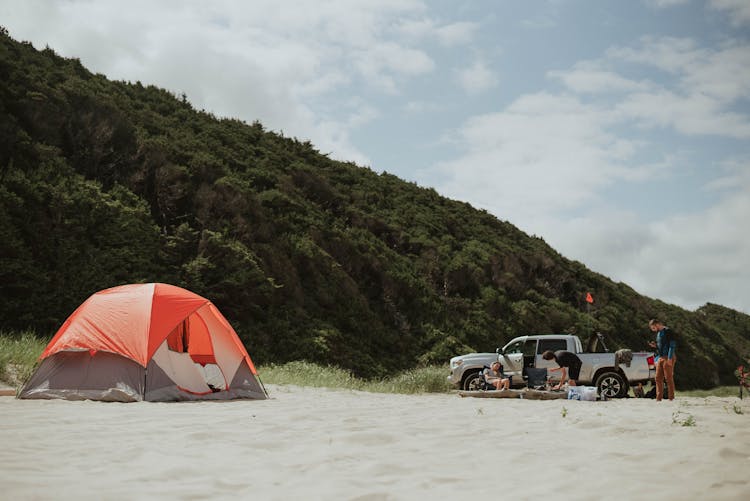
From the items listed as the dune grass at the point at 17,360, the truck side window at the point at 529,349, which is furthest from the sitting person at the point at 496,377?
the dune grass at the point at 17,360

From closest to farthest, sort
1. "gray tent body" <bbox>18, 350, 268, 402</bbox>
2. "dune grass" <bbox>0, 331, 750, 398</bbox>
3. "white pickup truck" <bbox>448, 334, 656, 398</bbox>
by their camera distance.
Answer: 1. "gray tent body" <bbox>18, 350, 268, 402</bbox>
2. "dune grass" <bbox>0, 331, 750, 398</bbox>
3. "white pickup truck" <bbox>448, 334, 656, 398</bbox>

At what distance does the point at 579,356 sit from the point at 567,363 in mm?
1051

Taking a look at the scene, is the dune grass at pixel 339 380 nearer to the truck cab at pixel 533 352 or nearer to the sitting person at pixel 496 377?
the truck cab at pixel 533 352

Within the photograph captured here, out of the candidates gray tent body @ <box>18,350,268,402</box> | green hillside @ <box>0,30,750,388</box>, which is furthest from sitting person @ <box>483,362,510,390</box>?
green hillside @ <box>0,30,750,388</box>

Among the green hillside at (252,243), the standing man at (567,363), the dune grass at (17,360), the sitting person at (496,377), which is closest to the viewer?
the dune grass at (17,360)

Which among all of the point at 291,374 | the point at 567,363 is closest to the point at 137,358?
the point at 291,374

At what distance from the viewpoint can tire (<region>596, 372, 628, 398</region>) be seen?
14859 mm

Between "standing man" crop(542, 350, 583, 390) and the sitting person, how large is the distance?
1.09 m

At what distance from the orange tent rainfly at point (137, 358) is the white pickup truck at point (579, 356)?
6.45m

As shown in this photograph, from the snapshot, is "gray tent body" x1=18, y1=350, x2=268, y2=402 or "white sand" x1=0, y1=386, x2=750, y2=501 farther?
"gray tent body" x1=18, y1=350, x2=268, y2=402

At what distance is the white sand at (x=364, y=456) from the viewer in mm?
4098

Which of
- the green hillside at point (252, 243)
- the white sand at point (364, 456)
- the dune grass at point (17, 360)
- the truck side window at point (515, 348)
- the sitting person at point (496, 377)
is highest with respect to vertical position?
the green hillside at point (252, 243)

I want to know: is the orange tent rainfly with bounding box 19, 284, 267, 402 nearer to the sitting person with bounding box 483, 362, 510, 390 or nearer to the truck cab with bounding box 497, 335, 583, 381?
the sitting person with bounding box 483, 362, 510, 390

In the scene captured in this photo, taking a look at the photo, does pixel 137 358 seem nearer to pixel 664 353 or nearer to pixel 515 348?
pixel 515 348
